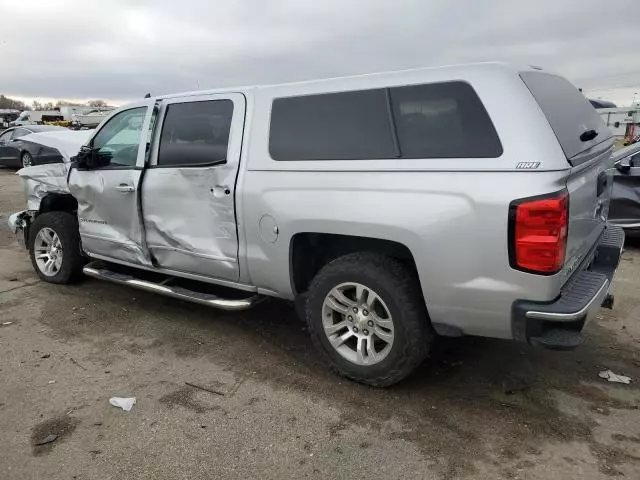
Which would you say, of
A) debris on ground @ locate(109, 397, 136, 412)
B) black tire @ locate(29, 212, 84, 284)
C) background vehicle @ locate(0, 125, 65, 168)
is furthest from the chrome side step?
background vehicle @ locate(0, 125, 65, 168)

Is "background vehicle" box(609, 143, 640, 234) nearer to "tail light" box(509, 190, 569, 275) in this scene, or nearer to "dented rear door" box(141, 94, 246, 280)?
"tail light" box(509, 190, 569, 275)

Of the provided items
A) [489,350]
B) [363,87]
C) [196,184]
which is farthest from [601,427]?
[196,184]

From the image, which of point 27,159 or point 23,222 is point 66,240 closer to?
point 23,222

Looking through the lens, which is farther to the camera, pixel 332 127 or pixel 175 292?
pixel 175 292

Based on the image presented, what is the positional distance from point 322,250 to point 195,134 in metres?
1.41

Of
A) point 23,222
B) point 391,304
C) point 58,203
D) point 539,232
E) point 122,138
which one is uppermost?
point 122,138

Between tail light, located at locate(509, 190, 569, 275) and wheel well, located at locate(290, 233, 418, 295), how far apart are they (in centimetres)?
71

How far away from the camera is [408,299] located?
10.6 ft

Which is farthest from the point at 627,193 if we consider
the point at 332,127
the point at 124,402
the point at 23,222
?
the point at 23,222

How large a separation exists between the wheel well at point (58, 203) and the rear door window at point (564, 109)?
462cm

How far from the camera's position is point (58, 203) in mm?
5723

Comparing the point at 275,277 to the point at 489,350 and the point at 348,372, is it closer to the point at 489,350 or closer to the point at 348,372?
the point at 348,372

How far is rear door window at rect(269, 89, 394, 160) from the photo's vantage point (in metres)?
3.31

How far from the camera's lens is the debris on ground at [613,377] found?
3.62m
